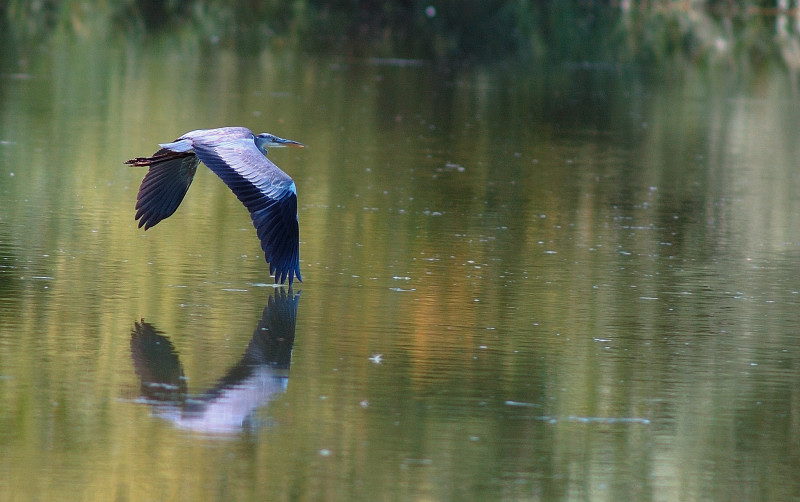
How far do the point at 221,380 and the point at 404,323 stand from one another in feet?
5.75

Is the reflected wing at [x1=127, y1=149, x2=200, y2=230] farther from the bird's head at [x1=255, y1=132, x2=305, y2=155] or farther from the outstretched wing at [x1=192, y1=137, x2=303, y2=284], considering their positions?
the outstretched wing at [x1=192, y1=137, x2=303, y2=284]

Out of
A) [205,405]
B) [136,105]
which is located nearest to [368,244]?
[205,405]

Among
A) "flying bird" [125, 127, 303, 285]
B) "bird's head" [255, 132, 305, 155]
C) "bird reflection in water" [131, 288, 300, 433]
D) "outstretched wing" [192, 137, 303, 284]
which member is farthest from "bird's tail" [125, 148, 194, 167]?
"bird reflection in water" [131, 288, 300, 433]

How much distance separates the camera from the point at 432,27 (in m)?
39.9

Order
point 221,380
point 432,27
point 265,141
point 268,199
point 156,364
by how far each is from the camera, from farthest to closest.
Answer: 1. point 432,27
2. point 265,141
3. point 268,199
4. point 156,364
5. point 221,380

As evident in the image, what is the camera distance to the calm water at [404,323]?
21.2 feet

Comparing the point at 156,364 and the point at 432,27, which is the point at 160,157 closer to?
the point at 156,364

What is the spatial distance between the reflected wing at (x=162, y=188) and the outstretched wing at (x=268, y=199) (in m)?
1.09

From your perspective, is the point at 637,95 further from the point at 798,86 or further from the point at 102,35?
the point at 102,35

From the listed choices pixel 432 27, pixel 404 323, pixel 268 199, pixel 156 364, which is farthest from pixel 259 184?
pixel 432 27

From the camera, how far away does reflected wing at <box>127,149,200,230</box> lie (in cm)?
1034

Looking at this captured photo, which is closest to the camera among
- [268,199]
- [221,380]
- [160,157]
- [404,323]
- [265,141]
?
[221,380]

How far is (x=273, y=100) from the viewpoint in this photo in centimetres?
2134

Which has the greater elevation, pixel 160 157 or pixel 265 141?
pixel 265 141
